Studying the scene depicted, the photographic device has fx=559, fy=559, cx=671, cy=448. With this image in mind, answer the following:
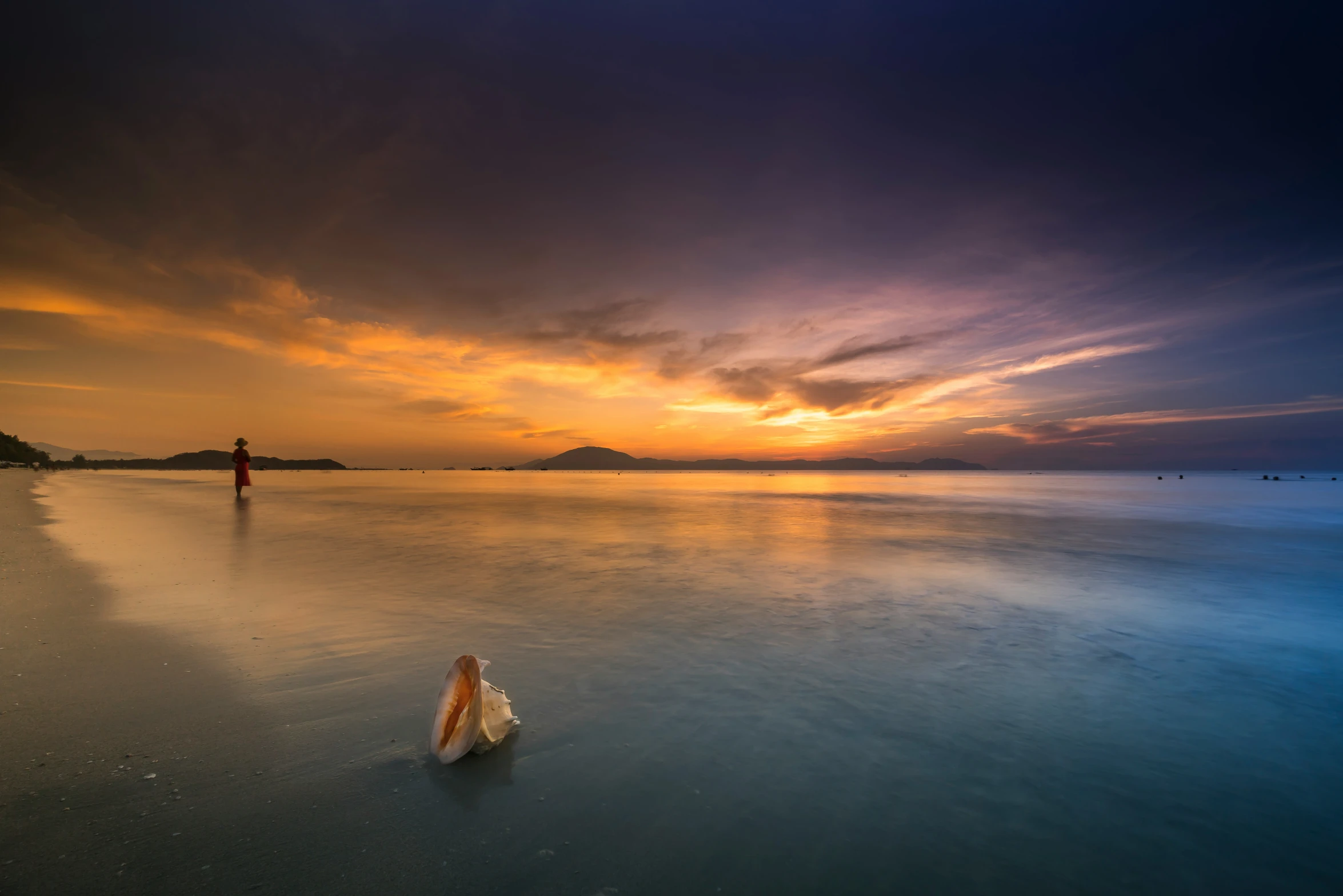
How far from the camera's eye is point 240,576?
10.6 metres

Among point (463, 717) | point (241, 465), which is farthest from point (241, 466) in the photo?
point (463, 717)

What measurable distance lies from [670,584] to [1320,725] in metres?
8.31

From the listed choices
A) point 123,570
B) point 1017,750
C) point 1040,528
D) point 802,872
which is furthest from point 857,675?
point 1040,528

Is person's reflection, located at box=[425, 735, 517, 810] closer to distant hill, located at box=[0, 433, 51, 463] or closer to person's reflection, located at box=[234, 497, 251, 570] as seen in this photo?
person's reflection, located at box=[234, 497, 251, 570]

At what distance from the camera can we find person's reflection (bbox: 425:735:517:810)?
12.3 feet

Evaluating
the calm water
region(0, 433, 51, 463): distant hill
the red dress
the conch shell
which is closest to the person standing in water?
the red dress

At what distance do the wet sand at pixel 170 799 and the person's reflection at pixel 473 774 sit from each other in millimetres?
118

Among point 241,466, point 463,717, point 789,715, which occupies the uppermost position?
point 241,466

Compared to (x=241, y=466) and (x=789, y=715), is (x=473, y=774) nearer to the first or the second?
(x=789, y=715)

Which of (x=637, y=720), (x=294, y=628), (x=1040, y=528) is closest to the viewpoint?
(x=637, y=720)

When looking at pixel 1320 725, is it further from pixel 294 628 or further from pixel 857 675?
pixel 294 628

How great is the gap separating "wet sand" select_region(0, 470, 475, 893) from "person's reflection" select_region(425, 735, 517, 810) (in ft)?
0.39

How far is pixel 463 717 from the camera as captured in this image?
421cm

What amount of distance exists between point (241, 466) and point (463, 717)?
3729 centimetres
